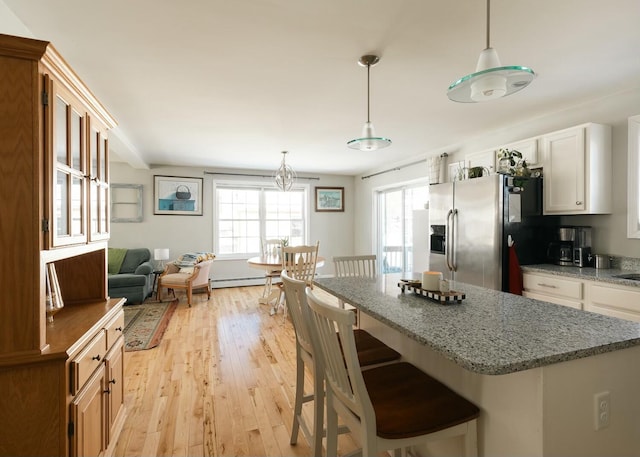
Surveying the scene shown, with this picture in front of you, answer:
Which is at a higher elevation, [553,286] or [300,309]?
[300,309]

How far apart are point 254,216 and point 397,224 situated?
2.86m

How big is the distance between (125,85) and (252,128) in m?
1.40

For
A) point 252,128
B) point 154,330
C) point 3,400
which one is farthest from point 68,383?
point 252,128

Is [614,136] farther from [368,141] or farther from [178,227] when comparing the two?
[178,227]

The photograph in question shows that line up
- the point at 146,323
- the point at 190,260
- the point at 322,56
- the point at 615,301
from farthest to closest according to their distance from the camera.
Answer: the point at 190,260 < the point at 146,323 < the point at 615,301 < the point at 322,56

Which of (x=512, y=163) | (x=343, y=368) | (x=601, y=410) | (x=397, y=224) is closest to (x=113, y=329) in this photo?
(x=343, y=368)

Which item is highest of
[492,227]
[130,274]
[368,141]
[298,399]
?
[368,141]

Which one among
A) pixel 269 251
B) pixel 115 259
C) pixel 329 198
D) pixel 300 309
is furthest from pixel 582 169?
pixel 115 259

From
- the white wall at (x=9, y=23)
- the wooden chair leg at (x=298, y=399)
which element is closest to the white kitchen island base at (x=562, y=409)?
the wooden chair leg at (x=298, y=399)

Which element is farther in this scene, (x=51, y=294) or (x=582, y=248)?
(x=582, y=248)

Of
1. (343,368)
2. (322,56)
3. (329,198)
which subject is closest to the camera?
(343,368)

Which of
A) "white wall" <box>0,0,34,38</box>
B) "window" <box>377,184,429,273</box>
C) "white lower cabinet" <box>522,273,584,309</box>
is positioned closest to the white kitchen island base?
"white lower cabinet" <box>522,273,584,309</box>

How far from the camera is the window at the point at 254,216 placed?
6.44 m

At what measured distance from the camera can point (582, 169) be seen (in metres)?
2.83
